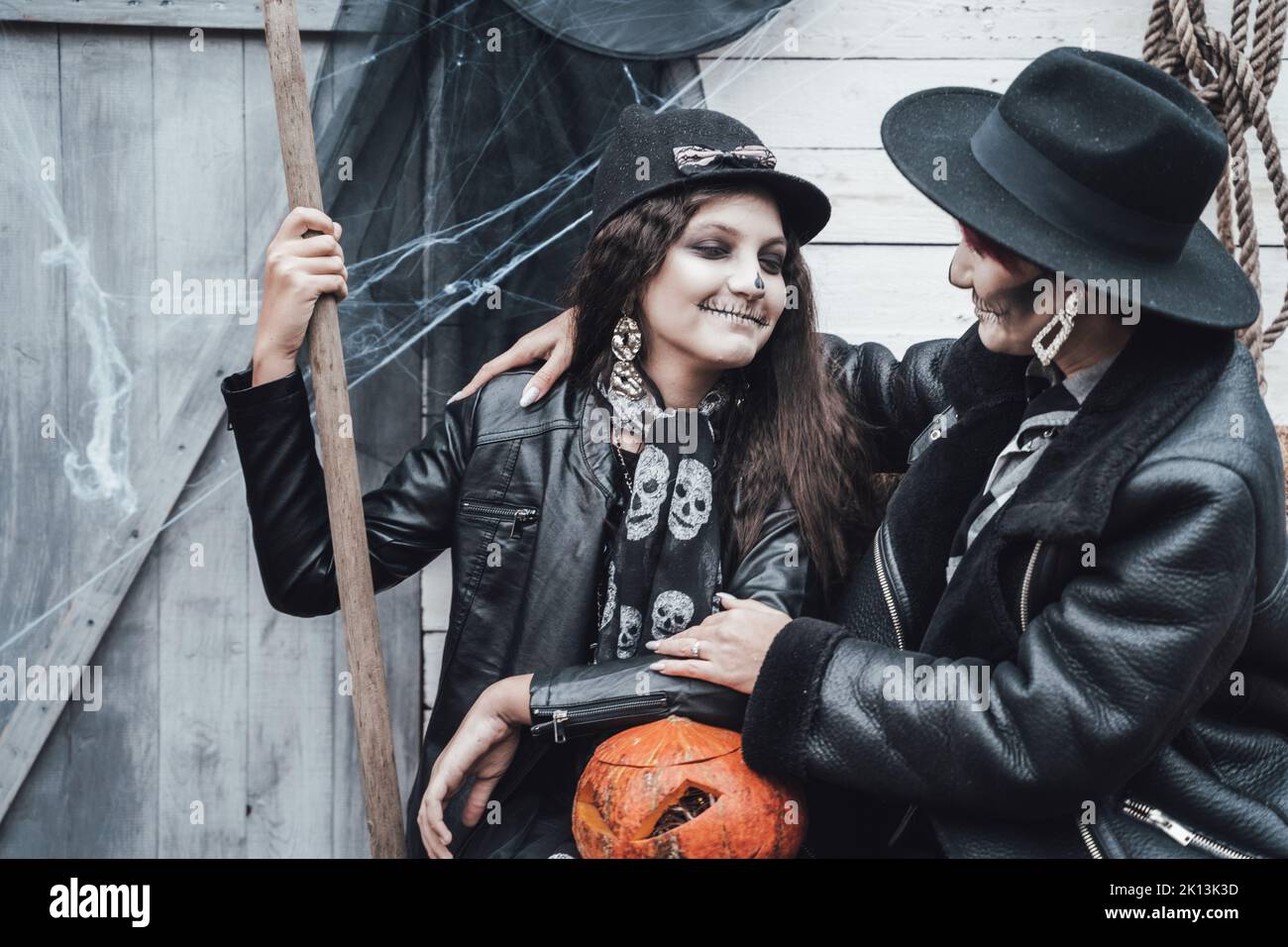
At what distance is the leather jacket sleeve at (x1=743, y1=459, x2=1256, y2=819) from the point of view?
5.23ft

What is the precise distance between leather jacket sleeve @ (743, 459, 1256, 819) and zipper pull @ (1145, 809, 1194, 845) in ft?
0.37

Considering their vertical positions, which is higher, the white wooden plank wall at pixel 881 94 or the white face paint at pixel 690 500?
the white wooden plank wall at pixel 881 94

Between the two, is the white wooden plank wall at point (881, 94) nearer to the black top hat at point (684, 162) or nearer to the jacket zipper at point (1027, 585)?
the black top hat at point (684, 162)

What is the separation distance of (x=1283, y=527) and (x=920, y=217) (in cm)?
138

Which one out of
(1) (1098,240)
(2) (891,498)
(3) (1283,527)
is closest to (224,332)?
(2) (891,498)

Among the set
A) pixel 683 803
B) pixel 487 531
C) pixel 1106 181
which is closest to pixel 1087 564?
pixel 1106 181

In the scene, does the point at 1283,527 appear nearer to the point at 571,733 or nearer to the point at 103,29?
the point at 571,733

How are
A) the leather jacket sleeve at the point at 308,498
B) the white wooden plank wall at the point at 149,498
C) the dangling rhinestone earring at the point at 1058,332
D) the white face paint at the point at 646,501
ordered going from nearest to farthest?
the dangling rhinestone earring at the point at 1058,332, the leather jacket sleeve at the point at 308,498, the white face paint at the point at 646,501, the white wooden plank wall at the point at 149,498

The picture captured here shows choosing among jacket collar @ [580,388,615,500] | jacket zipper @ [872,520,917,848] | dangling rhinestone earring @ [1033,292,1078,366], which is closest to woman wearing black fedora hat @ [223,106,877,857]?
jacket collar @ [580,388,615,500]

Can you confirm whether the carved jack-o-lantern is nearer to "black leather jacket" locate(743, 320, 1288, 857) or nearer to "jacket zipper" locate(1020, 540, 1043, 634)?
"black leather jacket" locate(743, 320, 1288, 857)

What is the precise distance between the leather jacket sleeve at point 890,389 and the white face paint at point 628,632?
623 mm

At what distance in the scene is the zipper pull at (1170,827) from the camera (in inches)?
69.2

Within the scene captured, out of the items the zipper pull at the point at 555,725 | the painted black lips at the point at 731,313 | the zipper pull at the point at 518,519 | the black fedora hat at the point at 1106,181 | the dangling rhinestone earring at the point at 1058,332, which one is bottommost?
the zipper pull at the point at 555,725

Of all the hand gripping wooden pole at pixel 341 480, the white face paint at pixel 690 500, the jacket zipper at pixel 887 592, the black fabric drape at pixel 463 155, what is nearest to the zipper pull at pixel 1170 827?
the jacket zipper at pixel 887 592
